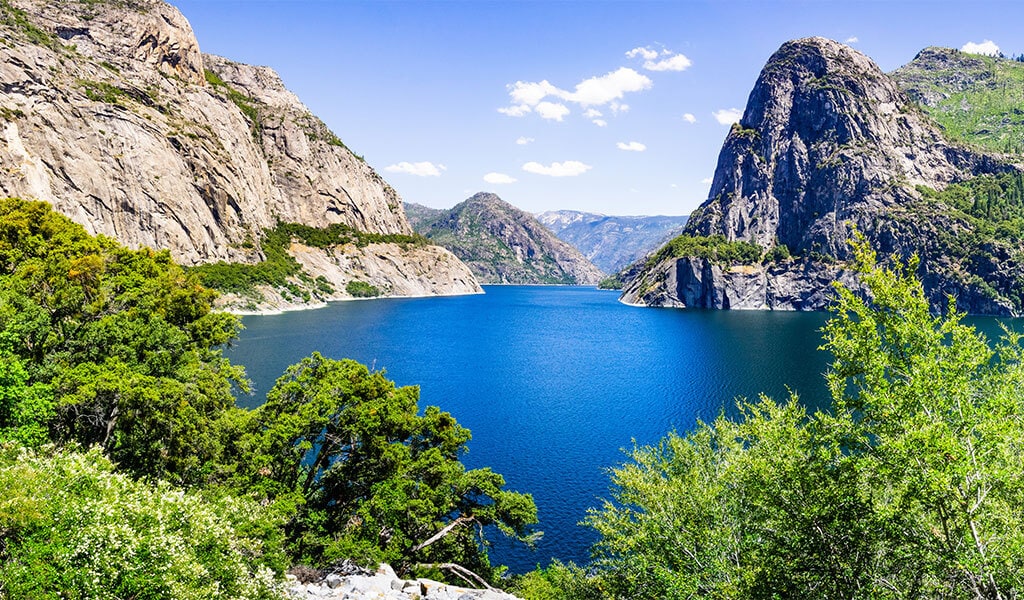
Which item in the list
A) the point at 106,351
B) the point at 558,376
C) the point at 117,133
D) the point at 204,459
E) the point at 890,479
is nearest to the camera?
the point at 890,479

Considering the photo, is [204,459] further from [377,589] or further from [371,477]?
[377,589]

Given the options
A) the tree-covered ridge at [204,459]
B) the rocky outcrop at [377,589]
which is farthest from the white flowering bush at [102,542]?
the rocky outcrop at [377,589]

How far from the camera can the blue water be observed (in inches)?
1805

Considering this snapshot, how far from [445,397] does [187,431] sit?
4199cm

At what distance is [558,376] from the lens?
282 feet

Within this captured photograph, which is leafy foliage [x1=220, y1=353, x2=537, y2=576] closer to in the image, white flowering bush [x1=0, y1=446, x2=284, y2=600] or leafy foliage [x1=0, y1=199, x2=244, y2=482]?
leafy foliage [x1=0, y1=199, x2=244, y2=482]

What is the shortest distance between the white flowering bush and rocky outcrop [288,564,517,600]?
605 cm

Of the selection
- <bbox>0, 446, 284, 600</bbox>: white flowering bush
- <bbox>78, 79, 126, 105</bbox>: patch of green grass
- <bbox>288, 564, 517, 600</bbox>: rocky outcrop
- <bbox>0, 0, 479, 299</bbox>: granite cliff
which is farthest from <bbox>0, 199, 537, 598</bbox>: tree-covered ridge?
<bbox>78, 79, 126, 105</bbox>: patch of green grass

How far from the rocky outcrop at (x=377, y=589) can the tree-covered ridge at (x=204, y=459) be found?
1438mm

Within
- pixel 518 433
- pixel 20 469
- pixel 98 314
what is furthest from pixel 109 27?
pixel 20 469

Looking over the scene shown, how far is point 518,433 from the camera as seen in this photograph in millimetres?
56188

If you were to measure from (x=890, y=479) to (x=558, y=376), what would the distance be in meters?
73.8

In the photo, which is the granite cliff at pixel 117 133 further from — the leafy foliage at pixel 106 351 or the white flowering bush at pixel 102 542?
the white flowering bush at pixel 102 542

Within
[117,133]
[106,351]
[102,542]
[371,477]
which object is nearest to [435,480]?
[371,477]
